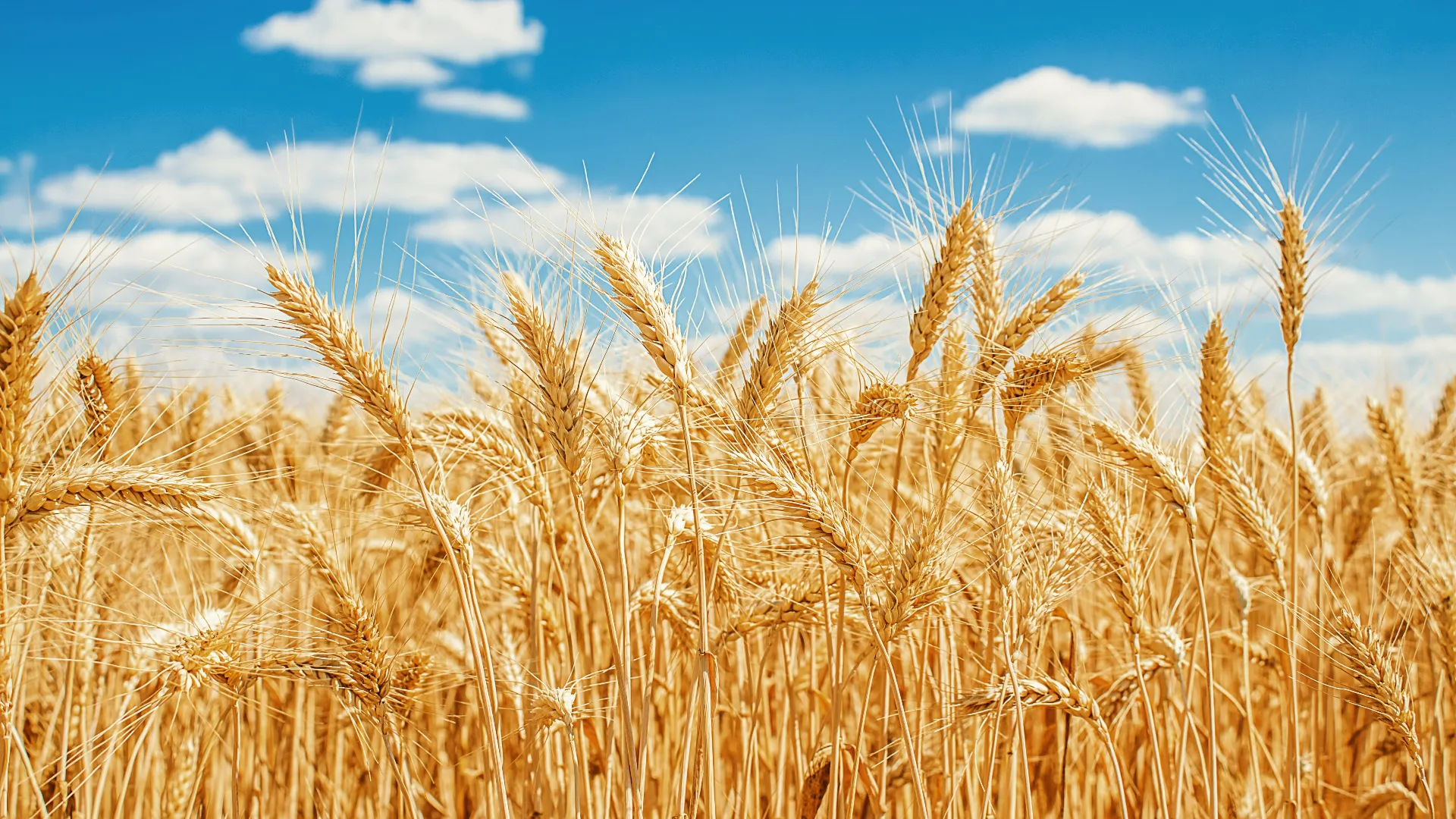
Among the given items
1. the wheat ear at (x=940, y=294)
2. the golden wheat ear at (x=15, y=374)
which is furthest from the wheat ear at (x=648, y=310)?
the golden wheat ear at (x=15, y=374)

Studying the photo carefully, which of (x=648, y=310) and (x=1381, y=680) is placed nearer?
(x=648, y=310)

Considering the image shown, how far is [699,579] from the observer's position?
162 centimetres

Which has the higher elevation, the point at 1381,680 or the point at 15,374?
the point at 15,374

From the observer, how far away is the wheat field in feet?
5.92

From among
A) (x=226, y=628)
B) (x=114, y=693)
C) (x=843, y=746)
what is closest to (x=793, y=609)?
(x=843, y=746)

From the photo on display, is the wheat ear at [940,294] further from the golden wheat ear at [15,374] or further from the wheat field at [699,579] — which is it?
the golden wheat ear at [15,374]

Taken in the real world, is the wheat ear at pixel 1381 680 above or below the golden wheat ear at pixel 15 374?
below

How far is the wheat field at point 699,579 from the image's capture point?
71.1 inches

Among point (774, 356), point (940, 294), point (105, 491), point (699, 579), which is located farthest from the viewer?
point (940, 294)

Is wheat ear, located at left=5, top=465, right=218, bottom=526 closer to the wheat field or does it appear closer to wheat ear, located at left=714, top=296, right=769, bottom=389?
the wheat field

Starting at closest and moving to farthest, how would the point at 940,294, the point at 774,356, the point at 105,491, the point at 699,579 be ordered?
the point at 699,579 → the point at 105,491 → the point at 774,356 → the point at 940,294

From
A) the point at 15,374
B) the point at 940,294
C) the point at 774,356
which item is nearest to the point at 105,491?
the point at 15,374

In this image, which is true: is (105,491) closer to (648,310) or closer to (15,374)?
(15,374)

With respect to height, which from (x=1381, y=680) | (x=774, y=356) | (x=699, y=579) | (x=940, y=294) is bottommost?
(x=1381, y=680)
